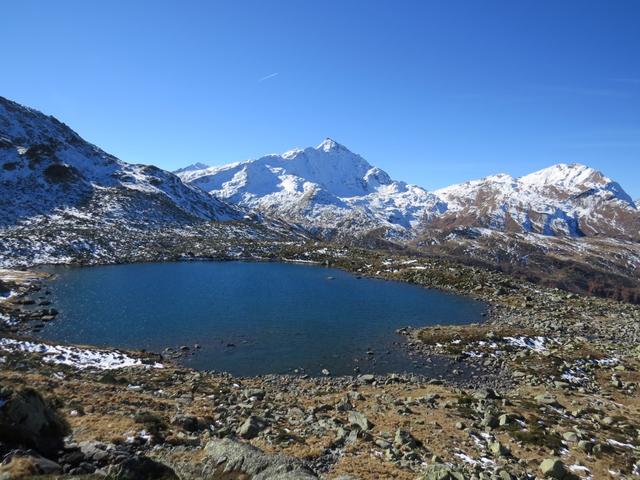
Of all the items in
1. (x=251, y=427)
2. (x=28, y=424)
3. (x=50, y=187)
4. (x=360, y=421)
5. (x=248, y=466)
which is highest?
(x=50, y=187)

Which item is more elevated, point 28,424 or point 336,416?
point 28,424

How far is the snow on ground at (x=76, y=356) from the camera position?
3756 centimetres

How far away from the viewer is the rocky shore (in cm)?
1661

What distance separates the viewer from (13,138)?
18812 centimetres

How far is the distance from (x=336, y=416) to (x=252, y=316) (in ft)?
125

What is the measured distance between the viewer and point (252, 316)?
208 ft

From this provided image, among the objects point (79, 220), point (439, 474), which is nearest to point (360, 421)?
point (439, 474)

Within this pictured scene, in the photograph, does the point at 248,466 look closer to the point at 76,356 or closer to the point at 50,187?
the point at 76,356

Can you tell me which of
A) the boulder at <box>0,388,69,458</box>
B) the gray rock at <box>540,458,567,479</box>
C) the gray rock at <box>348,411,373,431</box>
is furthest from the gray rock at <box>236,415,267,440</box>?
the gray rock at <box>540,458,567,479</box>

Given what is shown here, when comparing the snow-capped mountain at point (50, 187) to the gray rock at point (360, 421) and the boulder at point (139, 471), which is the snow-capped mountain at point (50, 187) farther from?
the boulder at point (139, 471)

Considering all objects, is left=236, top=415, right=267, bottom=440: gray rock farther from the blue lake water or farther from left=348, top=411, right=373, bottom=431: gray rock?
the blue lake water

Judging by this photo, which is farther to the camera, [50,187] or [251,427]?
[50,187]

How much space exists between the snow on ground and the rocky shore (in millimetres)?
189

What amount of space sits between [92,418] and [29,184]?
181444 mm
